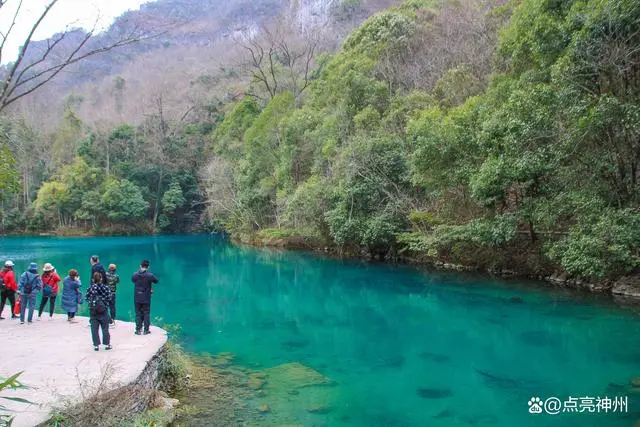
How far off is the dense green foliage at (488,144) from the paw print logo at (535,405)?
25.9ft

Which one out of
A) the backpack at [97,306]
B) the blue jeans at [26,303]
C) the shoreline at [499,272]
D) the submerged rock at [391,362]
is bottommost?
the submerged rock at [391,362]

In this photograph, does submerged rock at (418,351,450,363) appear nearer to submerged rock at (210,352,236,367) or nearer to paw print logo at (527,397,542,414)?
paw print logo at (527,397,542,414)

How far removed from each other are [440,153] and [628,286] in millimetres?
8617

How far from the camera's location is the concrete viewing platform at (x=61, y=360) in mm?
6250

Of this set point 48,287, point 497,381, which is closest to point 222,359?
point 48,287

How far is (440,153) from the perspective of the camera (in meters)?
21.2

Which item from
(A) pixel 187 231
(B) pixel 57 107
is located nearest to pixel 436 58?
(A) pixel 187 231

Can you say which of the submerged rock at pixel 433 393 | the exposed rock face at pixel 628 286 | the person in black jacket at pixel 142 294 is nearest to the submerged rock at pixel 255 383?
the person in black jacket at pixel 142 294

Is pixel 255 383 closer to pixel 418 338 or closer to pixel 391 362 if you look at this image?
pixel 391 362

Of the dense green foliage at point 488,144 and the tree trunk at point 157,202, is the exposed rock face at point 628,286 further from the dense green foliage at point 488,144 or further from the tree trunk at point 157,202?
the tree trunk at point 157,202

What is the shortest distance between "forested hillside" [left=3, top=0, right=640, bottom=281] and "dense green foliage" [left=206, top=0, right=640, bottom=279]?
7 centimetres

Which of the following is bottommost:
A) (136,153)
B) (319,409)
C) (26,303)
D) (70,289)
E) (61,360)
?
(319,409)

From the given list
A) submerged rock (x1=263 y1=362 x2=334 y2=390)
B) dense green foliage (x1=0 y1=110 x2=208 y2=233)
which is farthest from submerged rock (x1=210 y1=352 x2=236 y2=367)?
dense green foliage (x1=0 y1=110 x2=208 y2=233)

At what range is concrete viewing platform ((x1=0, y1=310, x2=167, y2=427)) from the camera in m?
6.25
